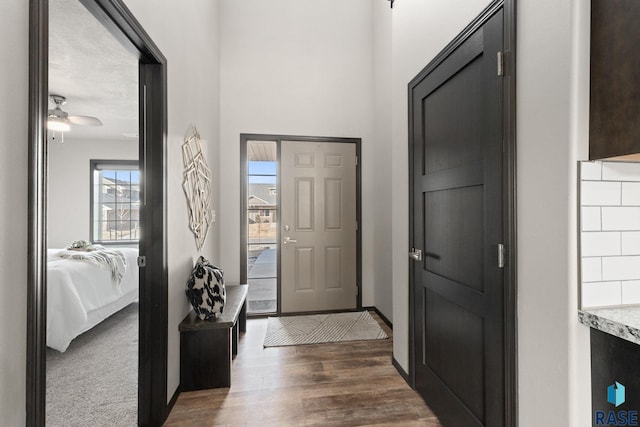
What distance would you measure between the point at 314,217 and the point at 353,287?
0.99m

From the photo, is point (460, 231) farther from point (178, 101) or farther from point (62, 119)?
point (62, 119)

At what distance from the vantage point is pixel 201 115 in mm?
2652

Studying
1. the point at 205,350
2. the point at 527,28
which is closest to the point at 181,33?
the point at 527,28

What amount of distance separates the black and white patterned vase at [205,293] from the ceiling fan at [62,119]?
1.16m

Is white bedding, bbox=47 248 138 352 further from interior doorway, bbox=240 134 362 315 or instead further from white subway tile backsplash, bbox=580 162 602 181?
white subway tile backsplash, bbox=580 162 602 181

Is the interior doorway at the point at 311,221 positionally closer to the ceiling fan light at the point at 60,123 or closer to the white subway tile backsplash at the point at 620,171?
the ceiling fan light at the point at 60,123

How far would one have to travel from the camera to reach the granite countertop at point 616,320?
85 cm

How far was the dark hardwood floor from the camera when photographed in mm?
1810

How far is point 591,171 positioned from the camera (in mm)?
1004

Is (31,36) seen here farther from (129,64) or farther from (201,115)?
(201,115)

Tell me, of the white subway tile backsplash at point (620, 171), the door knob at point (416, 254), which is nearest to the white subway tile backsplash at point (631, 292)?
the white subway tile backsplash at point (620, 171)

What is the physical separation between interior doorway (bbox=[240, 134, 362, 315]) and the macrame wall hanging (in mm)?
903

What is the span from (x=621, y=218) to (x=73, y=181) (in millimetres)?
2651

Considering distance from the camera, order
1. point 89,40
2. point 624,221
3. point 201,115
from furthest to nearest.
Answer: point 201,115, point 89,40, point 624,221
